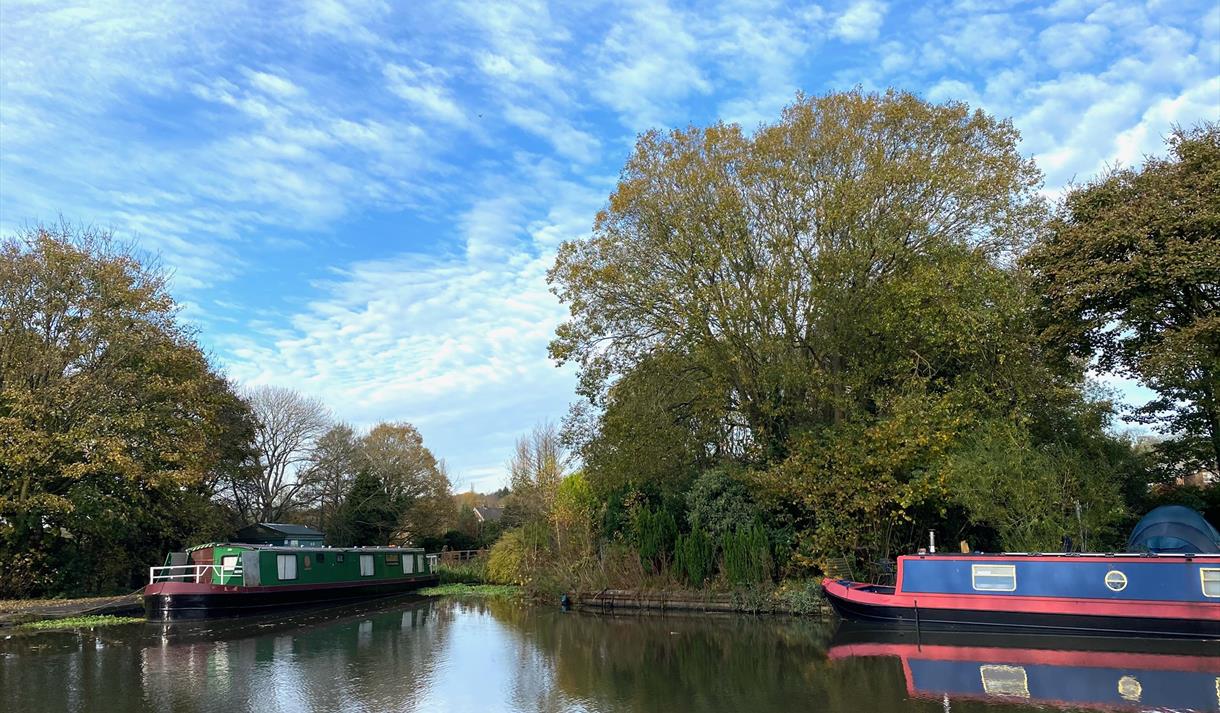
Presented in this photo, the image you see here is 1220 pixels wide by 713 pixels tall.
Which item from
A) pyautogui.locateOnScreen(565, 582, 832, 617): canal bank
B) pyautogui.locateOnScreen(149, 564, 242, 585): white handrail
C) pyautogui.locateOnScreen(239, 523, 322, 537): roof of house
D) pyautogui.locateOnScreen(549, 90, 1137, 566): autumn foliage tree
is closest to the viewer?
pyautogui.locateOnScreen(549, 90, 1137, 566): autumn foliage tree

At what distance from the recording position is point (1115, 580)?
14.4 m

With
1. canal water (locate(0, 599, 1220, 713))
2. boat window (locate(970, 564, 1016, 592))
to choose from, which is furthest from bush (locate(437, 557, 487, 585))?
boat window (locate(970, 564, 1016, 592))

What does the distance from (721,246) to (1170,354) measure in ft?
33.5

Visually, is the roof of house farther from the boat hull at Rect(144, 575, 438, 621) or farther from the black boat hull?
the black boat hull

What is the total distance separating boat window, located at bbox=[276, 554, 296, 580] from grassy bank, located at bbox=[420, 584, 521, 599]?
7.80m

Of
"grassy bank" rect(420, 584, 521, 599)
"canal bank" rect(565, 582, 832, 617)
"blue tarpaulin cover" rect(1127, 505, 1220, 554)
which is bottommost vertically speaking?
"grassy bank" rect(420, 584, 521, 599)

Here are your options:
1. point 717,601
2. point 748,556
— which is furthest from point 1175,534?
point 717,601

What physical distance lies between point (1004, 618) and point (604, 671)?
8002mm

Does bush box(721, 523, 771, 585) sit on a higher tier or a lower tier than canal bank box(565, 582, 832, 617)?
higher

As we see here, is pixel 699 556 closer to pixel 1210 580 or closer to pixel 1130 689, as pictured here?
pixel 1210 580

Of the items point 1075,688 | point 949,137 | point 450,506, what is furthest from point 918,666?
point 450,506

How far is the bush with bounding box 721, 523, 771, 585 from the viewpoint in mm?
21188

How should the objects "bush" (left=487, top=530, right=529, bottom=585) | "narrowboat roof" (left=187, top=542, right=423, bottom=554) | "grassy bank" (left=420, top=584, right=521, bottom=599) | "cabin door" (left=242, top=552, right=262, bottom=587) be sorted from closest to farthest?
"cabin door" (left=242, top=552, right=262, bottom=587)
"narrowboat roof" (left=187, top=542, right=423, bottom=554)
"bush" (left=487, top=530, right=529, bottom=585)
"grassy bank" (left=420, top=584, right=521, bottom=599)

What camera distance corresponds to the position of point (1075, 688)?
10633 mm
